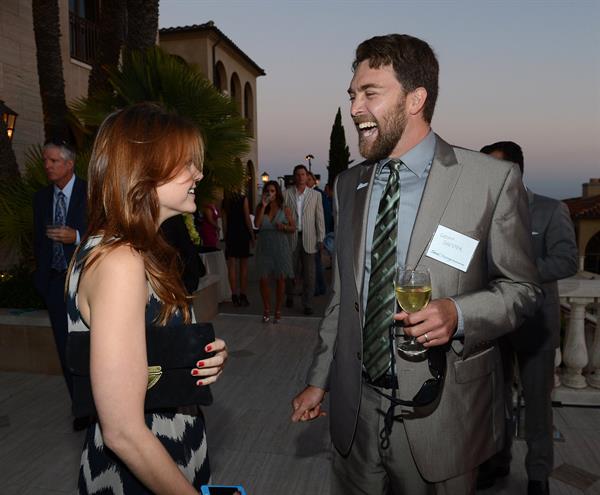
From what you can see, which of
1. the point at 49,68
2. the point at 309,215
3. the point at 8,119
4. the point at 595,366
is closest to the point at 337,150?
the point at 309,215

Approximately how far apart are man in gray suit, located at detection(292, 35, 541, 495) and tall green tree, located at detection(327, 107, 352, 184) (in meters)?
30.8

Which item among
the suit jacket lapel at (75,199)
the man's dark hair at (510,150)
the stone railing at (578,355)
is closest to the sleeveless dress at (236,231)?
the suit jacket lapel at (75,199)

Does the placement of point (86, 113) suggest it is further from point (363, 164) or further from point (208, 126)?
point (363, 164)

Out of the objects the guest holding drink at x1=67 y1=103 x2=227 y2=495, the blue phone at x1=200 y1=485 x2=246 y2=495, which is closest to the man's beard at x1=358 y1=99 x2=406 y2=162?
the guest holding drink at x1=67 y1=103 x2=227 y2=495

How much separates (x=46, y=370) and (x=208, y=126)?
Answer: 3176mm

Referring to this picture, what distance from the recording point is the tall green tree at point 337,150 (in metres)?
32.5

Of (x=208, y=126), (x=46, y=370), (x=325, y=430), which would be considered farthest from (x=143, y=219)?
(x=208, y=126)

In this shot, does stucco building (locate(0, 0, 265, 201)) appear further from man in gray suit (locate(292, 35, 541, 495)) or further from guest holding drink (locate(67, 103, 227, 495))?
guest holding drink (locate(67, 103, 227, 495))

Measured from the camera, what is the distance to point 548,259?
257 cm

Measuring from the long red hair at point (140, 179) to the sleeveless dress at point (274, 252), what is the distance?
4973 mm

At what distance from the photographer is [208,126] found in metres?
5.85

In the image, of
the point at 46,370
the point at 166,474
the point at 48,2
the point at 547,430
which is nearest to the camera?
the point at 166,474

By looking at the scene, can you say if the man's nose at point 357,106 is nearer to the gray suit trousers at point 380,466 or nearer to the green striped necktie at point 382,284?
the green striped necktie at point 382,284

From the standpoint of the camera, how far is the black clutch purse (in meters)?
1.10
